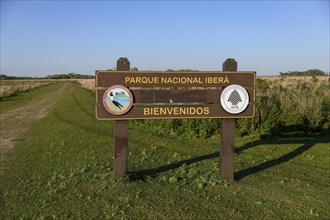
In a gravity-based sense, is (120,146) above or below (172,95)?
below

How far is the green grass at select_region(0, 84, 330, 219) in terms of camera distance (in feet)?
15.8

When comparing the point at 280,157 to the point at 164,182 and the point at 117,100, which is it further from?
the point at 117,100

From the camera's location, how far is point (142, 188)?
569 centimetres

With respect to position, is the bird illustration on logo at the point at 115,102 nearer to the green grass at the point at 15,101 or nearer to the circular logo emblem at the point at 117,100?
the circular logo emblem at the point at 117,100

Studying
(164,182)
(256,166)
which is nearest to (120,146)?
(164,182)

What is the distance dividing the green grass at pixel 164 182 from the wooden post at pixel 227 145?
22cm

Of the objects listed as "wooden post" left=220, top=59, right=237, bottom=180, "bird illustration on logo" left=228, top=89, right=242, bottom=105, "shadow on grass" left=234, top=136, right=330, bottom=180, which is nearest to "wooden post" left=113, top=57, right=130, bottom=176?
"wooden post" left=220, top=59, right=237, bottom=180

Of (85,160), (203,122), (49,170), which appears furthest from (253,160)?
(49,170)

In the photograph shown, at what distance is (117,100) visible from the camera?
234 inches

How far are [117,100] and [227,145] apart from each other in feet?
6.54

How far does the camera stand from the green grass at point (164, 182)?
15.8ft

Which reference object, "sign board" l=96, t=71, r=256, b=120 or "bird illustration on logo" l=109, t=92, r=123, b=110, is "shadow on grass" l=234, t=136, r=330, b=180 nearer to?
"sign board" l=96, t=71, r=256, b=120

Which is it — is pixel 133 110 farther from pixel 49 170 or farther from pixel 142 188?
pixel 49 170

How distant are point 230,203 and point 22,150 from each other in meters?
5.92
